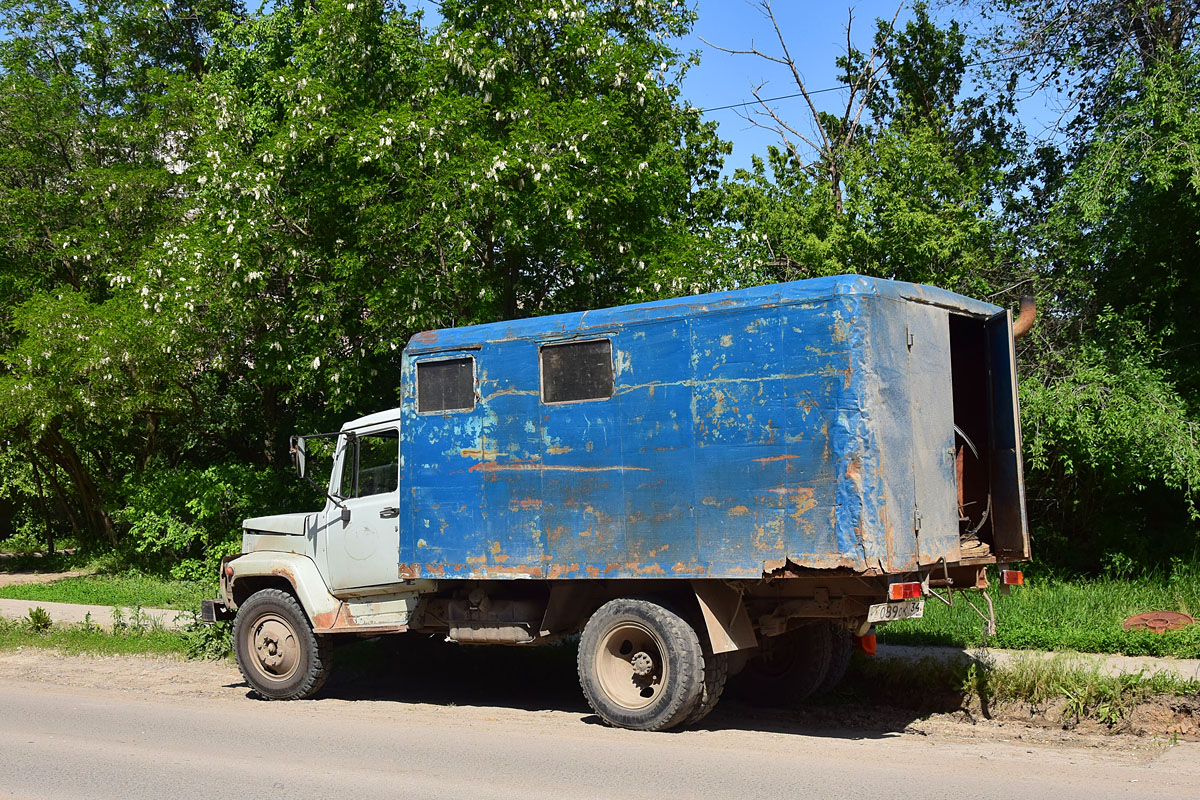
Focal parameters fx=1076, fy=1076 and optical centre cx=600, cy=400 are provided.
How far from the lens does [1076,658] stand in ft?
30.6

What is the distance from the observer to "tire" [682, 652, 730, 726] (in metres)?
7.86

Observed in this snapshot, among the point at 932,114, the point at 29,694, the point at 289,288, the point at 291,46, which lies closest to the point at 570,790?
the point at 29,694

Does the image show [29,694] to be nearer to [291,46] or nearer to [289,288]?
[289,288]

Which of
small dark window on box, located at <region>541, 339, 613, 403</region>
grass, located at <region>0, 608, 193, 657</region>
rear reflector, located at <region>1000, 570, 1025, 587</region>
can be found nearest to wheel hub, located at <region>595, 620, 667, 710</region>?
small dark window on box, located at <region>541, 339, 613, 403</region>

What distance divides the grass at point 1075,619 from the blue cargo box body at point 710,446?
3.05 meters

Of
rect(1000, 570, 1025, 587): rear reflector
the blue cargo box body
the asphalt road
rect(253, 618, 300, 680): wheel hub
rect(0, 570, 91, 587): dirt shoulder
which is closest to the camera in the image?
the asphalt road

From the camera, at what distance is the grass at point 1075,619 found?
9820mm

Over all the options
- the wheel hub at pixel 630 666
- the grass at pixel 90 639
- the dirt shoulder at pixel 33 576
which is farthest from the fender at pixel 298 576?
the dirt shoulder at pixel 33 576

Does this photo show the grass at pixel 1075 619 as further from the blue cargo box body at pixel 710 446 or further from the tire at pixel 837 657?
the blue cargo box body at pixel 710 446

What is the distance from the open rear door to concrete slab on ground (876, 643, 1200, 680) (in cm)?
116

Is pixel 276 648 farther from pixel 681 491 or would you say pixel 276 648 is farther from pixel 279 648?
pixel 681 491

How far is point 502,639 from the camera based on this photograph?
29.5 feet

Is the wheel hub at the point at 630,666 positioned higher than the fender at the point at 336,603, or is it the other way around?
the fender at the point at 336,603

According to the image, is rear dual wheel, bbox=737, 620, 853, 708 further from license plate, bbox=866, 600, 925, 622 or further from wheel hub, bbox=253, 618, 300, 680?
wheel hub, bbox=253, 618, 300, 680
